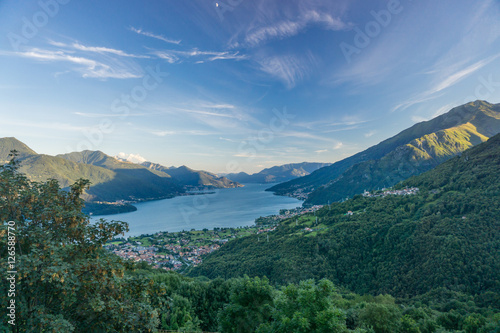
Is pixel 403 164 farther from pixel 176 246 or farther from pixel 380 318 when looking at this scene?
pixel 380 318

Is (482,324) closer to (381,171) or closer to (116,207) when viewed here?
(381,171)

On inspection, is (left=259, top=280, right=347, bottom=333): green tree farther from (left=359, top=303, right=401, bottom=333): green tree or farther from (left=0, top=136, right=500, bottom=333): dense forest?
(left=359, top=303, right=401, bottom=333): green tree

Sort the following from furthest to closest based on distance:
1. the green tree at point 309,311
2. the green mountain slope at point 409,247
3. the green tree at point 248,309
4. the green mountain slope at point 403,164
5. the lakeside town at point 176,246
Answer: the green mountain slope at point 403,164 → the lakeside town at point 176,246 → the green mountain slope at point 409,247 → the green tree at point 248,309 → the green tree at point 309,311

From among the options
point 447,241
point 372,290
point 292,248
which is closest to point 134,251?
point 292,248

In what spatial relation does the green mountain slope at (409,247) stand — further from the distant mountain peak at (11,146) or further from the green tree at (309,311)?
the distant mountain peak at (11,146)

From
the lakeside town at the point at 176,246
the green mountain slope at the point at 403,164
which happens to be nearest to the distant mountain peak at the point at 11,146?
the lakeside town at the point at 176,246

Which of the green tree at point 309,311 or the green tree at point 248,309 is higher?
the green tree at point 309,311
